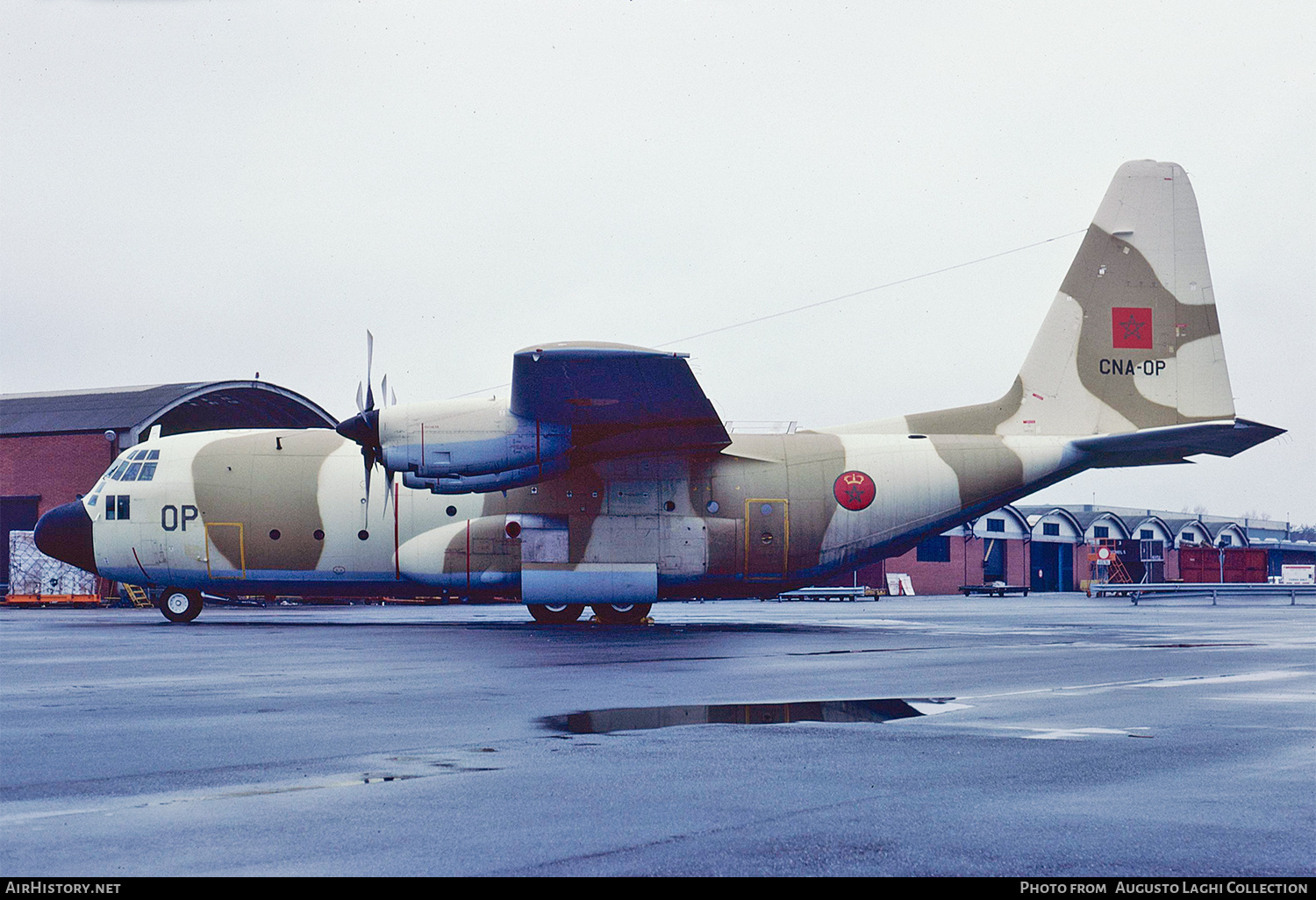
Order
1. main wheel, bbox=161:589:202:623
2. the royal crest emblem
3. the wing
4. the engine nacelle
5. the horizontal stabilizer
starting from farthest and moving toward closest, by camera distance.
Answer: main wheel, bbox=161:589:202:623 < the royal crest emblem < the horizontal stabilizer < the engine nacelle < the wing

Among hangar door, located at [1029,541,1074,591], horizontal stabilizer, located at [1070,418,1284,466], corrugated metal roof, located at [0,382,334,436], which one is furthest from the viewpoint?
hangar door, located at [1029,541,1074,591]

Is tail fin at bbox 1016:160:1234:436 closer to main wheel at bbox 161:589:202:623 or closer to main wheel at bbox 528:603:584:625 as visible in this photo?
main wheel at bbox 528:603:584:625

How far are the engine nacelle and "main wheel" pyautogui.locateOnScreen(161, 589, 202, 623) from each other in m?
8.18

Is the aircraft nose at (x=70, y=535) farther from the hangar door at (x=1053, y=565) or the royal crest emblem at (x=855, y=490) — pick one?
the hangar door at (x=1053, y=565)

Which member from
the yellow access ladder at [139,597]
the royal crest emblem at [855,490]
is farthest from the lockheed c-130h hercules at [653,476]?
the yellow access ladder at [139,597]

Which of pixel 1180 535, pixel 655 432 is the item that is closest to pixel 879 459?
pixel 655 432

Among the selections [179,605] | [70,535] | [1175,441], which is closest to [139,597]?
[70,535]

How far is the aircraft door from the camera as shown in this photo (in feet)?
90.3

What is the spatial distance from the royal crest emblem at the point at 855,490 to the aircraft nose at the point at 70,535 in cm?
1808


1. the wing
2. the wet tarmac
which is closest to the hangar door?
the wing

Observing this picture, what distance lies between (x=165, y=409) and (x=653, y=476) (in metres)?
27.6

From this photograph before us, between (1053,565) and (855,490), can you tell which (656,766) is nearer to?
(855,490)

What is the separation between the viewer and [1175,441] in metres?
27.4
